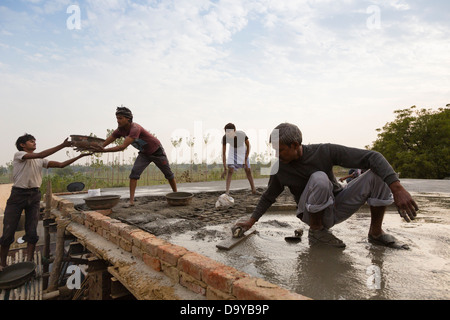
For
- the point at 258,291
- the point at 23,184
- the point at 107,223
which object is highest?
the point at 23,184

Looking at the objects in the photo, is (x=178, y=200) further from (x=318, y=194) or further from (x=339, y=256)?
(x=339, y=256)

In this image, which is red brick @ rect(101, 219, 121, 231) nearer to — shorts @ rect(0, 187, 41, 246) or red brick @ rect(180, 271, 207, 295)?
shorts @ rect(0, 187, 41, 246)

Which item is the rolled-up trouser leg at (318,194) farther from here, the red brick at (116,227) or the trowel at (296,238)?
the red brick at (116,227)

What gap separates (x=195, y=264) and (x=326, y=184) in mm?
1220

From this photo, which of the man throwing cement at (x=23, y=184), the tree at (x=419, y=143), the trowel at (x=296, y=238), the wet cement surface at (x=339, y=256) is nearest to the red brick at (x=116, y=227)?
the wet cement surface at (x=339, y=256)

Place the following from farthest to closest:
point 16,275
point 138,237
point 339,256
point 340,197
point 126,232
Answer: point 16,275, point 126,232, point 138,237, point 340,197, point 339,256

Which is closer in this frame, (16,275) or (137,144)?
(16,275)

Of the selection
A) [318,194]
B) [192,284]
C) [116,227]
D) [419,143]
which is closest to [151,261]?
[192,284]

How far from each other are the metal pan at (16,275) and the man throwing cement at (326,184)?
3787 millimetres

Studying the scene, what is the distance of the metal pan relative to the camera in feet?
12.5

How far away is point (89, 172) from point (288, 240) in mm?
15917

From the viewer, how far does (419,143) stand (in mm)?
21984

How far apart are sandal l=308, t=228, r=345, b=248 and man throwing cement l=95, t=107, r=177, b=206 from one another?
308 centimetres
